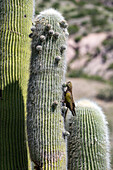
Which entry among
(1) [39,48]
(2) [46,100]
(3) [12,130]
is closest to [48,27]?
(1) [39,48]

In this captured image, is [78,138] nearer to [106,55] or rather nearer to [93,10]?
[106,55]

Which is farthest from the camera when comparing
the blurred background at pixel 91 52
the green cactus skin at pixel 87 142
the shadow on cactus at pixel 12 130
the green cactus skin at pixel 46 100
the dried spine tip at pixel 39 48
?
the blurred background at pixel 91 52

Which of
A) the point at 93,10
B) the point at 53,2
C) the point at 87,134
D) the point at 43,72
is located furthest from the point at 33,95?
the point at 53,2

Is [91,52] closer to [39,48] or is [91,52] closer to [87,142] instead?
[87,142]

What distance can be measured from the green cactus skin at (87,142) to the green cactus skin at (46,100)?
351 millimetres

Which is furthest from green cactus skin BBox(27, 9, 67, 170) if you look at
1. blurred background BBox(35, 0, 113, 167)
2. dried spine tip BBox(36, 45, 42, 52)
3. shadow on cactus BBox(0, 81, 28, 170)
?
blurred background BBox(35, 0, 113, 167)

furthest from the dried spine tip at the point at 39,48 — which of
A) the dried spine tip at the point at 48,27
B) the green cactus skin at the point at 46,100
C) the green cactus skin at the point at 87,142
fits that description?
the green cactus skin at the point at 87,142

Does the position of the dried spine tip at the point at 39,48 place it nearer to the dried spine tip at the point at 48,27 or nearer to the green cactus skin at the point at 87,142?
the dried spine tip at the point at 48,27

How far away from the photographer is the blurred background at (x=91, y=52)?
17.3 metres

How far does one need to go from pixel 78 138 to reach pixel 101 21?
1067 inches

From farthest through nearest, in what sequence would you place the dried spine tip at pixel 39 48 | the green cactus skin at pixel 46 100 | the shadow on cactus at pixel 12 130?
the shadow on cactus at pixel 12 130
the dried spine tip at pixel 39 48
the green cactus skin at pixel 46 100

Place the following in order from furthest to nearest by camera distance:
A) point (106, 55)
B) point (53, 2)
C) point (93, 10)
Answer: point (53, 2) → point (93, 10) → point (106, 55)

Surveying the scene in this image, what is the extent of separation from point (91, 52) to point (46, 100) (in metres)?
22.6

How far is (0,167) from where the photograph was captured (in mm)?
3939
